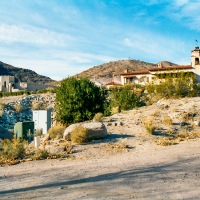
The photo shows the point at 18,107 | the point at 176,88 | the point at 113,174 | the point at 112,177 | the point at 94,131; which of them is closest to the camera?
the point at 112,177

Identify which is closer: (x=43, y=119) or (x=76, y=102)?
(x=43, y=119)

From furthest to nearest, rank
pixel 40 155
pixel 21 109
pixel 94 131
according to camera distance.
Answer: pixel 21 109, pixel 94 131, pixel 40 155

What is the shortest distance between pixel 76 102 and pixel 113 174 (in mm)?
16344

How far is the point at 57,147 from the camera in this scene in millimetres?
15742

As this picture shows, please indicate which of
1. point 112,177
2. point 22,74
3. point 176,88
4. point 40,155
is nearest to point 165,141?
point 40,155

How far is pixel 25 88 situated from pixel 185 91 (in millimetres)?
58774

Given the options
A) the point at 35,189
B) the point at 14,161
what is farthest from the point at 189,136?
the point at 35,189

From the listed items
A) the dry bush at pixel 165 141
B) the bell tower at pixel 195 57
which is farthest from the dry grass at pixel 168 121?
the bell tower at pixel 195 57

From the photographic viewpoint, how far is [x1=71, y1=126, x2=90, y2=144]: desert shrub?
639 inches

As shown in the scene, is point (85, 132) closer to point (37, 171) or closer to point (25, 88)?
point (37, 171)

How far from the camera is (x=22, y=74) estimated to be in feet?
454

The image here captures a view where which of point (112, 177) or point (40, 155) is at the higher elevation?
point (40, 155)

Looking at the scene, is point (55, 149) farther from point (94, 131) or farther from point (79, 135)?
point (94, 131)

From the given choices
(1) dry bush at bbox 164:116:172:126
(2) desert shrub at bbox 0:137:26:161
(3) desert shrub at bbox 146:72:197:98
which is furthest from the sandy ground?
(3) desert shrub at bbox 146:72:197:98
